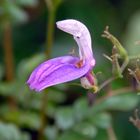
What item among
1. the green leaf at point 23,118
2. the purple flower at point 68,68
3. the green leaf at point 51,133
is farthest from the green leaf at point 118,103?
the purple flower at point 68,68

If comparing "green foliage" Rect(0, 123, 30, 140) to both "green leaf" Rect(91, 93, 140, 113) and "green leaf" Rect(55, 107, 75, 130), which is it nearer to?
"green leaf" Rect(55, 107, 75, 130)

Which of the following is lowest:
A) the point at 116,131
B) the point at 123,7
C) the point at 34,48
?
the point at 116,131

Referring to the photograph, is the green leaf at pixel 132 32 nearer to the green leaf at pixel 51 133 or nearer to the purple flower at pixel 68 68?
the green leaf at pixel 51 133

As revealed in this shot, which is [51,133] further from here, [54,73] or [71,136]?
[54,73]

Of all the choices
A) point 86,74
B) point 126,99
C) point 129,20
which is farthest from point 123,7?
point 86,74

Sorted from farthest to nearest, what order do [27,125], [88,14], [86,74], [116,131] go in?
[88,14]
[116,131]
[27,125]
[86,74]

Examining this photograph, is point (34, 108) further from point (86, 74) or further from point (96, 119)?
point (86, 74)

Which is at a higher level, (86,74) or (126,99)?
(86,74)

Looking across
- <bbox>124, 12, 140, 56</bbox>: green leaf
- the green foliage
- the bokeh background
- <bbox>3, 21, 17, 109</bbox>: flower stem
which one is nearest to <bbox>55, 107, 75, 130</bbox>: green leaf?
the bokeh background
